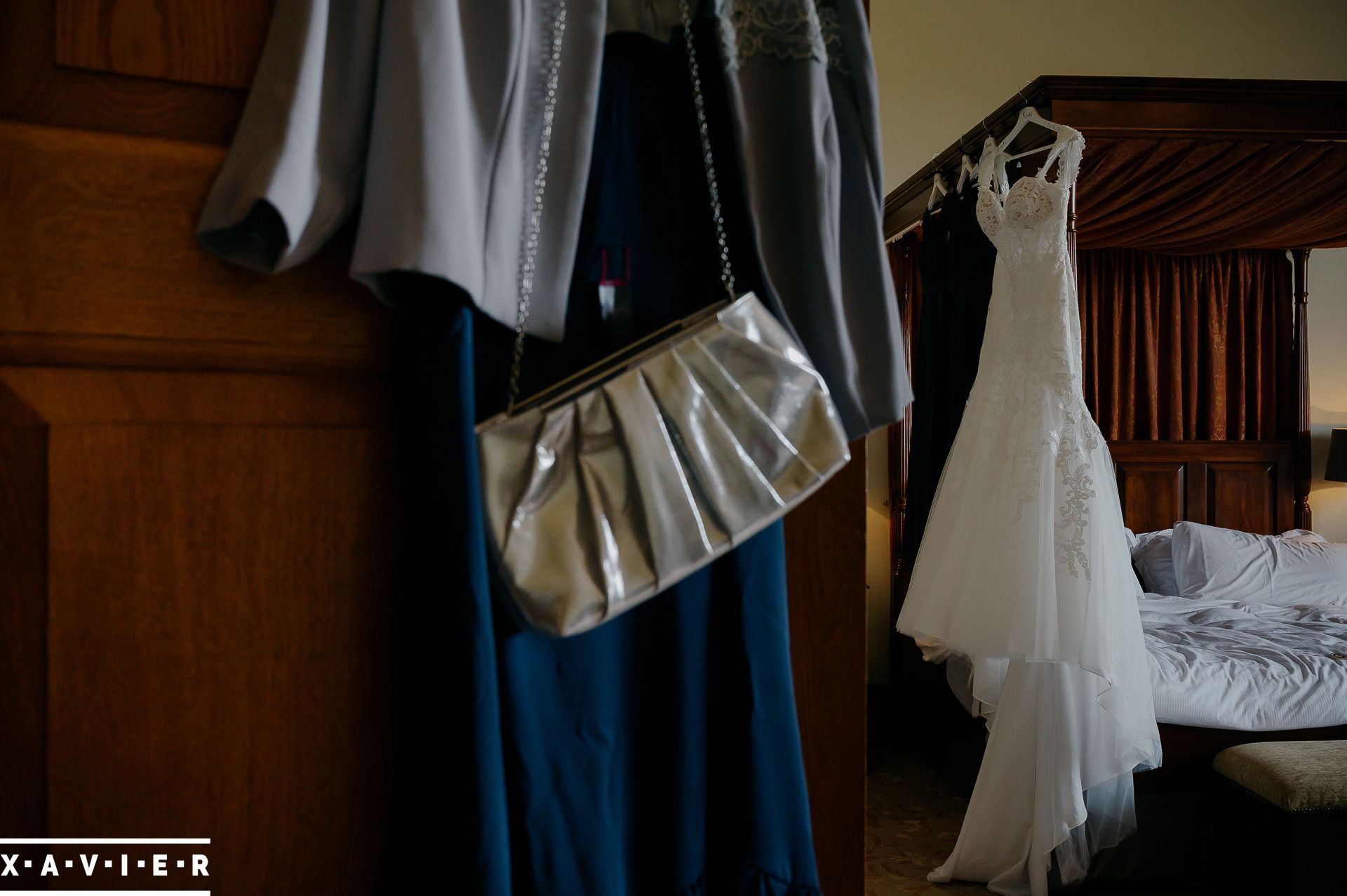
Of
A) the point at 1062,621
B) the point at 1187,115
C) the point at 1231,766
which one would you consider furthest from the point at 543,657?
the point at 1187,115

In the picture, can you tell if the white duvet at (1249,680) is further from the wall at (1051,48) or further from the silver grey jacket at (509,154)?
the wall at (1051,48)

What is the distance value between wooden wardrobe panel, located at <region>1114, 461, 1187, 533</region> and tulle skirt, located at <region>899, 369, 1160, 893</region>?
218 cm

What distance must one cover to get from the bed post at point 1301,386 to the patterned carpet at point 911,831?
251 centimetres

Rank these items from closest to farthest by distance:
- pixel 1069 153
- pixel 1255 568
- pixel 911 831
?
1. pixel 1069 153
2. pixel 911 831
3. pixel 1255 568

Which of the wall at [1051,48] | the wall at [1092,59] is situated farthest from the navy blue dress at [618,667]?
the wall at [1051,48]

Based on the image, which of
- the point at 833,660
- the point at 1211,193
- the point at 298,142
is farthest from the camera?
the point at 1211,193

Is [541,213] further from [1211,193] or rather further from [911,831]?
[1211,193]

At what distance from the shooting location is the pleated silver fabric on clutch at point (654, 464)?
0.69 metres

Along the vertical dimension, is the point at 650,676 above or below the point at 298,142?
below

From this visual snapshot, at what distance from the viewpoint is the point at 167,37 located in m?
0.73

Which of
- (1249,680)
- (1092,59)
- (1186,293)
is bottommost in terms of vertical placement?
(1249,680)

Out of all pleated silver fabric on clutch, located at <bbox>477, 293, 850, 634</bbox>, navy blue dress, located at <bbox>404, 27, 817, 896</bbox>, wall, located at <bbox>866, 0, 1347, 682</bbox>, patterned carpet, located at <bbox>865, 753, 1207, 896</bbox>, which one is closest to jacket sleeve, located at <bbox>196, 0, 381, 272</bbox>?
navy blue dress, located at <bbox>404, 27, 817, 896</bbox>

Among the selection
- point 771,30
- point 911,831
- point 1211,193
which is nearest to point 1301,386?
point 1211,193

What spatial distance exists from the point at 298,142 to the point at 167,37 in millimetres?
183
